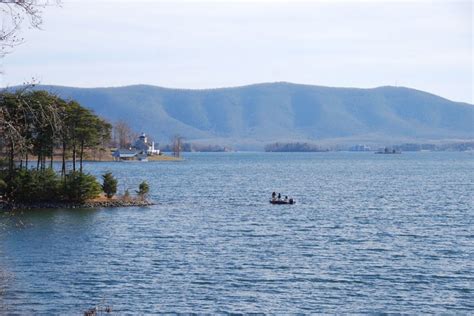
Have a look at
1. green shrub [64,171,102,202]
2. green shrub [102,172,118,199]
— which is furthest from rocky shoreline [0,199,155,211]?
green shrub [102,172,118,199]

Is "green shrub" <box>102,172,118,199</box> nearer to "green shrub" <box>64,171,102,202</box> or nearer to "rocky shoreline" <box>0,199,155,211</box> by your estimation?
"rocky shoreline" <box>0,199,155,211</box>

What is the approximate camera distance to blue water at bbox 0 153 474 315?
2684 cm

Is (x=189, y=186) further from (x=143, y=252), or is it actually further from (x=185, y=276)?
(x=185, y=276)

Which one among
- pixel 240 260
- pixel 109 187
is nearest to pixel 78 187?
pixel 109 187

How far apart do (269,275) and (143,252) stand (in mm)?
9636

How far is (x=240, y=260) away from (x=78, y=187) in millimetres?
30901

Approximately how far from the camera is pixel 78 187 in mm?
62875

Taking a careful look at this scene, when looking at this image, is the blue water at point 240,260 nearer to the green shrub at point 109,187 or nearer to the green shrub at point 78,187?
the green shrub at point 78,187

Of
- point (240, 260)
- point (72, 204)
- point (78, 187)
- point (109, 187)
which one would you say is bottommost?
point (240, 260)

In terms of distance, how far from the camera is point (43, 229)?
47.6 meters

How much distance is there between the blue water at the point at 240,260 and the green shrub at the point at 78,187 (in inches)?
104

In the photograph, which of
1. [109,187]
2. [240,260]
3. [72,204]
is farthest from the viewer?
[109,187]

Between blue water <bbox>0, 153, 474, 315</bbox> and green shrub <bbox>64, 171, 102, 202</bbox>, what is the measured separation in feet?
8.64

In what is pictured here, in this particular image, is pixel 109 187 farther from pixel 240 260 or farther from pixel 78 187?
pixel 240 260
